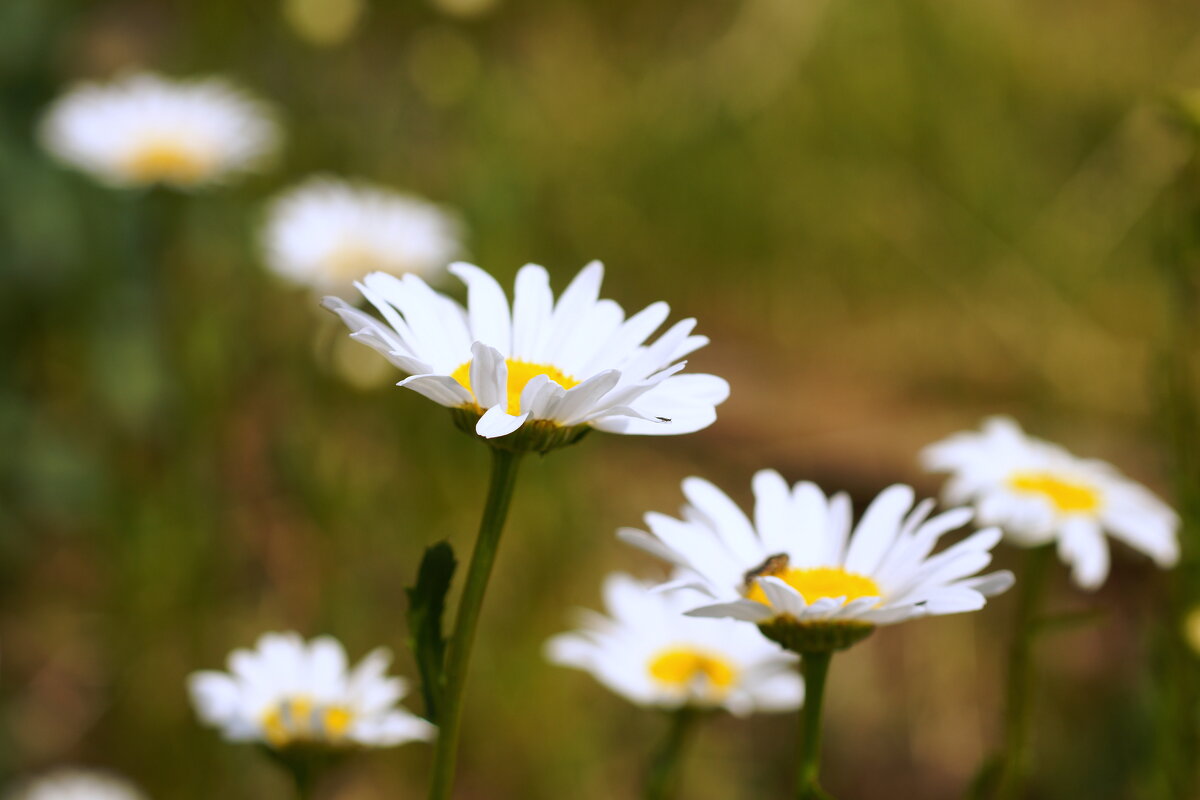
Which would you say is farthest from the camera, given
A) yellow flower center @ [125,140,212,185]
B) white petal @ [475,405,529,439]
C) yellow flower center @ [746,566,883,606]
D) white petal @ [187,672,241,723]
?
yellow flower center @ [125,140,212,185]

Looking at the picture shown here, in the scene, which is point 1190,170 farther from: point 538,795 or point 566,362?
point 538,795

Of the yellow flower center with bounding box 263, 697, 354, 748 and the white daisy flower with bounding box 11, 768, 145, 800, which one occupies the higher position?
the white daisy flower with bounding box 11, 768, 145, 800

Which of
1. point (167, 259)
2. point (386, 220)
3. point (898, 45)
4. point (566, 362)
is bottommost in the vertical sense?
point (566, 362)

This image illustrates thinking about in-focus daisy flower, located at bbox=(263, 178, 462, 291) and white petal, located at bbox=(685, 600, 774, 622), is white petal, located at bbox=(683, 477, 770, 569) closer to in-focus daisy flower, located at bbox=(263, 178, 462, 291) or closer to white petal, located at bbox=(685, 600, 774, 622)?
white petal, located at bbox=(685, 600, 774, 622)

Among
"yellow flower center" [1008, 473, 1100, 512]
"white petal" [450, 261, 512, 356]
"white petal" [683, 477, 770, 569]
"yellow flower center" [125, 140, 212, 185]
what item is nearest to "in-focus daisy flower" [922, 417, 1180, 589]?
"yellow flower center" [1008, 473, 1100, 512]

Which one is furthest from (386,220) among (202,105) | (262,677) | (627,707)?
(262,677)

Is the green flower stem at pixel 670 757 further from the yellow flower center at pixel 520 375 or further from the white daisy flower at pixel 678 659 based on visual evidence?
the yellow flower center at pixel 520 375
